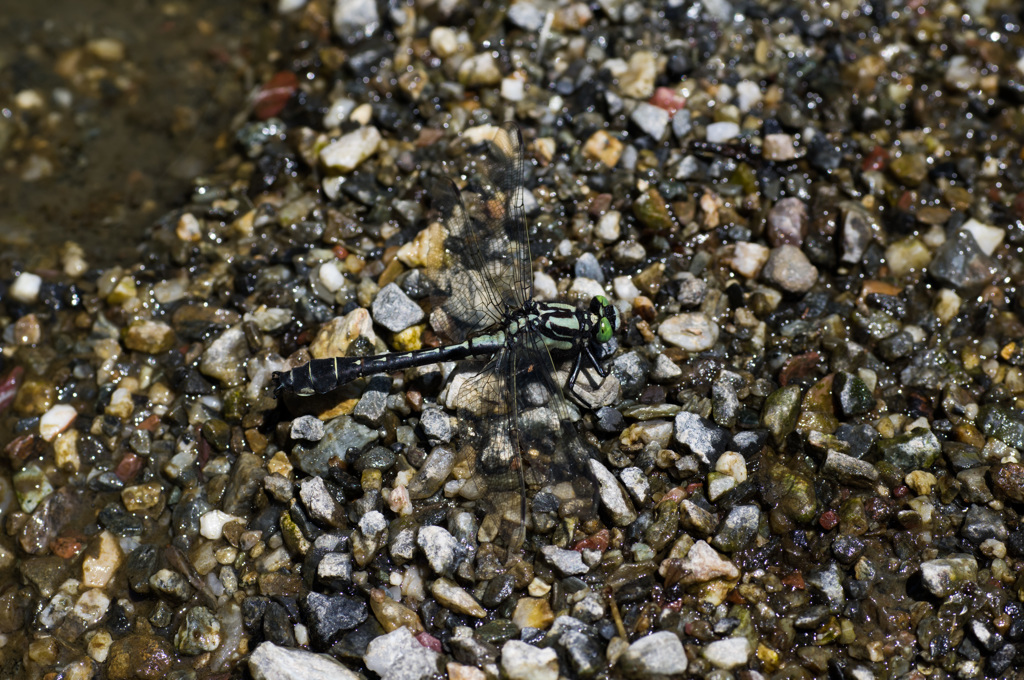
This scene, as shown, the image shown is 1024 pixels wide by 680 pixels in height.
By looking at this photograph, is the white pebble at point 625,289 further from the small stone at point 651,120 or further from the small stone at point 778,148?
the small stone at point 778,148

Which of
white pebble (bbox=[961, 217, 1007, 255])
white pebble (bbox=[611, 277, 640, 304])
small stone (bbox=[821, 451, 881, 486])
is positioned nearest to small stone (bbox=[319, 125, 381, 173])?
white pebble (bbox=[611, 277, 640, 304])

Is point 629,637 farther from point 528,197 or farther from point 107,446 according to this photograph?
point 107,446

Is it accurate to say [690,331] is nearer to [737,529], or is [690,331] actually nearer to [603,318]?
[603,318]

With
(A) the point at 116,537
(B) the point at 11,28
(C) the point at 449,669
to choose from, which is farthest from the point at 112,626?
(B) the point at 11,28

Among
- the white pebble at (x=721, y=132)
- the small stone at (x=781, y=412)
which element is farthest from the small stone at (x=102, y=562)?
the white pebble at (x=721, y=132)

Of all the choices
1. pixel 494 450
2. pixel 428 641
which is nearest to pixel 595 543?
pixel 494 450

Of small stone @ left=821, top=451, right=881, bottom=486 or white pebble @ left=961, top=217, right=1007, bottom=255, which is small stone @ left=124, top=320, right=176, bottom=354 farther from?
white pebble @ left=961, top=217, right=1007, bottom=255
